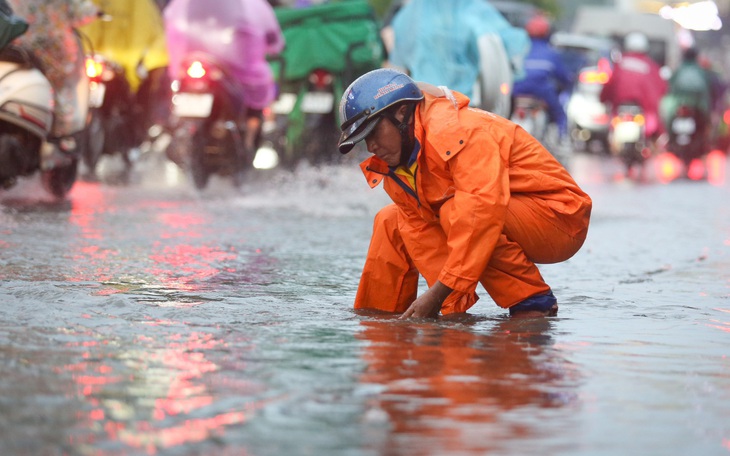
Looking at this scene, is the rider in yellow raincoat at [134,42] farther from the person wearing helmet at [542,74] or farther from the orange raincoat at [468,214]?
the orange raincoat at [468,214]

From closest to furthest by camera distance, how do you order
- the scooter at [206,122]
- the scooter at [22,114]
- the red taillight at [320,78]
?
the scooter at [22,114] → the scooter at [206,122] → the red taillight at [320,78]

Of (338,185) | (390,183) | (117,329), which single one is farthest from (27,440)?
(338,185)

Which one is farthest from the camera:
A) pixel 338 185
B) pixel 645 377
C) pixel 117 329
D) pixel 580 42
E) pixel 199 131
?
pixel 580 42

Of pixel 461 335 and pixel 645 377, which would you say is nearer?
pixel 645 377

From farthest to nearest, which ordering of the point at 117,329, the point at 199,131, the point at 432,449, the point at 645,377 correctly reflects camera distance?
the point at 199,131 < the point at 117,329 < the point at 645,377 < the point at 432,449

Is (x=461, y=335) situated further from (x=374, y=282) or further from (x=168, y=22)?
(x=168, y=22)

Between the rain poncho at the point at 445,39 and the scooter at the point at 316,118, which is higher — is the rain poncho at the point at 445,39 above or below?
above

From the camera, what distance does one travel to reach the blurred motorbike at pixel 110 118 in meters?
14.2

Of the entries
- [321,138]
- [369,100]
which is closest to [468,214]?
[369,100]

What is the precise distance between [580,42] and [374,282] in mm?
24528

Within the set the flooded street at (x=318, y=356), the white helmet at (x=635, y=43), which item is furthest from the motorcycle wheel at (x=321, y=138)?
the white helmet at (x=635, y=43)

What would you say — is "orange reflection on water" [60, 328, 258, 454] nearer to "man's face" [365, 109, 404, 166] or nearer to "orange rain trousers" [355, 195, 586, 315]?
"man's face" [365, 109, 404, 166]

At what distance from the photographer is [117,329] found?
18.0 ft

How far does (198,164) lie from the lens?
13.5 m
